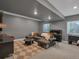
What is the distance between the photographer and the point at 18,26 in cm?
738

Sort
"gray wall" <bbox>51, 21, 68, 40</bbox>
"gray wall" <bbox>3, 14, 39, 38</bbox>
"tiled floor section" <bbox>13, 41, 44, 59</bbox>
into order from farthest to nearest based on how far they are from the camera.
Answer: "gray wall" <bbox>51, 21, 68, 40</bbox>
"gray wall" <bbox>3, 14, 39, 38</bbox>
"tiled floor section" <bbox>13, 41, 44, 59</bbox>

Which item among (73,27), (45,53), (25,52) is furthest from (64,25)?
(25,52)

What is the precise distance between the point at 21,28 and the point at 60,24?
168 inches

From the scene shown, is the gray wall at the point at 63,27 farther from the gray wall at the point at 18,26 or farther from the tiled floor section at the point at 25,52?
the tiled floor section at the point at 25,52

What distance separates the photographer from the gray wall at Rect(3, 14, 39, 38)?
6454 mm

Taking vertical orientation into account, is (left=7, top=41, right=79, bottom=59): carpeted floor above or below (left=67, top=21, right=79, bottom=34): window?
below

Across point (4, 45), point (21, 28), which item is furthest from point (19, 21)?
point (4, 45)

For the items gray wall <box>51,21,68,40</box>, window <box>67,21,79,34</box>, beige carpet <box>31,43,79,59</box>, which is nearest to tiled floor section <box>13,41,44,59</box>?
beige carpet <box>31,43,79,59</box>

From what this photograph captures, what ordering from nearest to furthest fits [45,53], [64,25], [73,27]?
[45,53] < [73,27] < [64,25]

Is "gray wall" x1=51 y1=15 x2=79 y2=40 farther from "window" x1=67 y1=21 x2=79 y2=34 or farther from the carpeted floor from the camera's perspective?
the carpeted floor

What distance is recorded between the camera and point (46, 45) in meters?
4.98

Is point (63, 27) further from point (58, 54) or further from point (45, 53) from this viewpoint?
point (45, 53)

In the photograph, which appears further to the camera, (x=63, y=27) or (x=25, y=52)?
(x=63, y=27)

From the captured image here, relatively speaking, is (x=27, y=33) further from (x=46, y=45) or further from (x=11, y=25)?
(x=46, y=45)
